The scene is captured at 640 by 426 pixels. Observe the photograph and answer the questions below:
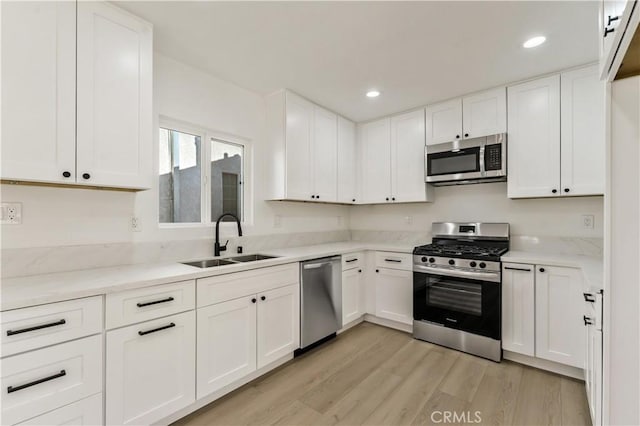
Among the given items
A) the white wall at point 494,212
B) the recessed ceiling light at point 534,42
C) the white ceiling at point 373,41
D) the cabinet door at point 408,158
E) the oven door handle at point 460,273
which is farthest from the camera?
the cabinet door at point 408,158

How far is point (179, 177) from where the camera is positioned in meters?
2.51

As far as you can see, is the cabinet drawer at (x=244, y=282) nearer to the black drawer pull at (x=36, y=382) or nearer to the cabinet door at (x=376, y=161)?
the black drawer pull at (x=36, y=382)

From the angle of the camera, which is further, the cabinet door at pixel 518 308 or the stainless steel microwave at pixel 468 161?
the stainless steel microwave at pixel 468 161

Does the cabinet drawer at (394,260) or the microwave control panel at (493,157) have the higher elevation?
the microwave control panel at (493,157)

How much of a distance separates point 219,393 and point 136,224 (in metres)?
1.35

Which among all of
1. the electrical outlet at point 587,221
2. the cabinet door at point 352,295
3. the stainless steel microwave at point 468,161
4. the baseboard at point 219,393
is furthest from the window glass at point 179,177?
the electrical outlet at point 587,221

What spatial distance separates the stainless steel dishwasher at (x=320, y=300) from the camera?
2598mm

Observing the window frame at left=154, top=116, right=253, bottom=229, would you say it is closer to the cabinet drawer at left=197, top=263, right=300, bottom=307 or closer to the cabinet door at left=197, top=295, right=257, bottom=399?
the cabinet drawer at left=197, top=263, right=300, bottom=307

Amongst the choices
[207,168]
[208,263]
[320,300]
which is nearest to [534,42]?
[320,300]

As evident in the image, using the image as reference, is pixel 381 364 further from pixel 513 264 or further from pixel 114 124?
pixel 114 124

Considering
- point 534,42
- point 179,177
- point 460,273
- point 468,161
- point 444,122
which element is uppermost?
point 534,42

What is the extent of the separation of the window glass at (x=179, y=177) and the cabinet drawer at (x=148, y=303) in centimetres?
85

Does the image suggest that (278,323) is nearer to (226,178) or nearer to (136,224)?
(136,224)

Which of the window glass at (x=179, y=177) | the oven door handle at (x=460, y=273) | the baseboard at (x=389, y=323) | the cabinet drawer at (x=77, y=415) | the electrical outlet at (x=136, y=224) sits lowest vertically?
the baseboard at (x=389, y=323)
